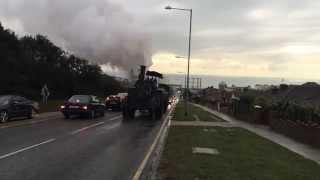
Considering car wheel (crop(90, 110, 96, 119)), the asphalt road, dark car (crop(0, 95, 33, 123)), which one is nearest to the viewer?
the asphalt road

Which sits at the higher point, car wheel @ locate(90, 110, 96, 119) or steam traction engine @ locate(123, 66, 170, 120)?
steam traction engine @ locate(123, 66, 170, 120)

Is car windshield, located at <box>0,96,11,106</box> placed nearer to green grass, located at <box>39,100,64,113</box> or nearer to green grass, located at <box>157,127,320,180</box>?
green grass, located at <box>39,100,64,113</box>

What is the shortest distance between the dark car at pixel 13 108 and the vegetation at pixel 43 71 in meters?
24.6

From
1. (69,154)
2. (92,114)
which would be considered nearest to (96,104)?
(92,114)

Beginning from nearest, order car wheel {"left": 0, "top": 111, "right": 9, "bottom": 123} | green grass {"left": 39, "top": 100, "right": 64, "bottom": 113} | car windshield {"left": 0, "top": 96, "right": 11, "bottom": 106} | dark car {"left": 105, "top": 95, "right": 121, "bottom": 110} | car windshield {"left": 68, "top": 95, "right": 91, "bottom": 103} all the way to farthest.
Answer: car wheel {"left": 0, "top": 111, "right": 9, "bottom": 123} < car windshield {"left": 0, "top": 96, "right": 11, "bottom": 106} < car windshield {"left": 68, "top": 95, "right": 91, "bottom": 103} < green grass {"left": 39, "top": 100, "right": 64, "bottom": 113} < dark car {"left": 105, "top": 95, "right": 121, "bottom": 110}

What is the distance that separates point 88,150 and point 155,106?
2171 cm

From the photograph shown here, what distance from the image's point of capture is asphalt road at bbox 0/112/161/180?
41.5 ft

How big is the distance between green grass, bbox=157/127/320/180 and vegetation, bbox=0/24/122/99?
41.4 m

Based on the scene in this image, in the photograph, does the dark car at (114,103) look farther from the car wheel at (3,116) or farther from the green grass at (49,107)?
the car wheel at (3,116)

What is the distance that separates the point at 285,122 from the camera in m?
28.5

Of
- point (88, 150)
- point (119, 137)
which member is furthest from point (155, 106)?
point (88, 150)

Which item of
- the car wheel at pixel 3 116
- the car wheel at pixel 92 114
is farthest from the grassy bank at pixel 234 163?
the car wheel at pixel 92 114

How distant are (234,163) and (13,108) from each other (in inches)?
767

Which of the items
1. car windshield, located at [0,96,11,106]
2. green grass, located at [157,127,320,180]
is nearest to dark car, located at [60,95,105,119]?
car windshield, located at [0,96,11,106]
